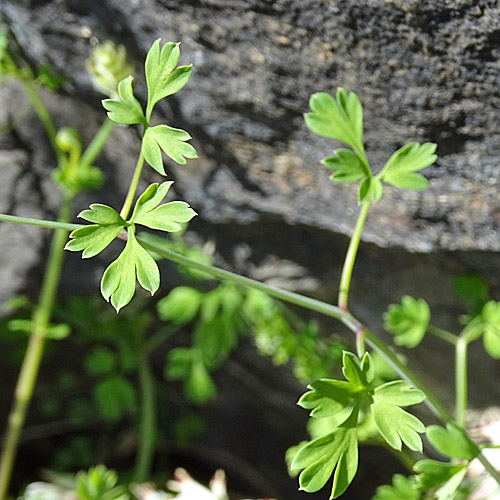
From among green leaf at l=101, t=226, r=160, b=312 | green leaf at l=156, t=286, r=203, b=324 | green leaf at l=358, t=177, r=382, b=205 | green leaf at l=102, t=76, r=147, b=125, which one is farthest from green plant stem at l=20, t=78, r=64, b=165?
green leaf at l=358, t=177, r=382, b=205

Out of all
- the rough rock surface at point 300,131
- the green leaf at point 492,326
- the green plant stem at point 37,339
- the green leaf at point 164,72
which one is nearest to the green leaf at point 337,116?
the rough rock surface at point 300,131

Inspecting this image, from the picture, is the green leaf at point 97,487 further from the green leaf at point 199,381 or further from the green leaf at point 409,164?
the green leaf at point 409,164

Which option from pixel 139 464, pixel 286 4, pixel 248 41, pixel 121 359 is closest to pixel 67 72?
pixel 248 41

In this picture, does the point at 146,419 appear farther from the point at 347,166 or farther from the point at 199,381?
the point at 347,166

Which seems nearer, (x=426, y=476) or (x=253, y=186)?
(x=426, y=476)

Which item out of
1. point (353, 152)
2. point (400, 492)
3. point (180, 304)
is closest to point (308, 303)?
point (353, 152)

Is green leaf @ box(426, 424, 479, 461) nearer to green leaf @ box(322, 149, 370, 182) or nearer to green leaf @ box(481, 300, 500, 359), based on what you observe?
green leaf @ box(481, 300, 500, 359)

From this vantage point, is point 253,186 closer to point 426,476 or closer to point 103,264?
point 103,264
